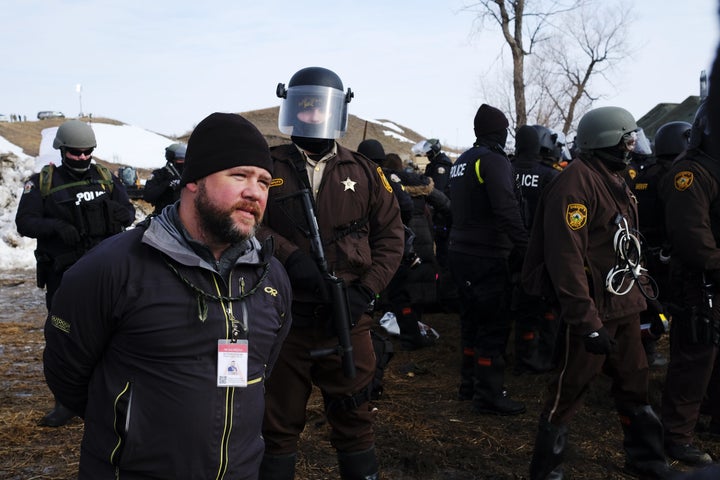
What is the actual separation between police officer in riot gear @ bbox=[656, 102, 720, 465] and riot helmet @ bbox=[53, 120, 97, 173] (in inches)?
170

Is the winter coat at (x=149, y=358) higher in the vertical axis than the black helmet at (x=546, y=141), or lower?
lower

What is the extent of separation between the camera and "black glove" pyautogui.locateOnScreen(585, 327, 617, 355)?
393 cm

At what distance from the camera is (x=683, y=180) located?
4.58 metres

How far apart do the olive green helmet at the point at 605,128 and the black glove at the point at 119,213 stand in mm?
3600

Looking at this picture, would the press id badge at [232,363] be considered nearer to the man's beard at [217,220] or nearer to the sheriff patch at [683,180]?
the man's beard at [217,220]

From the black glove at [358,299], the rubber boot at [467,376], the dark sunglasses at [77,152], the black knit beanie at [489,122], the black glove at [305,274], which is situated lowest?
the rubber boot at [467,376]

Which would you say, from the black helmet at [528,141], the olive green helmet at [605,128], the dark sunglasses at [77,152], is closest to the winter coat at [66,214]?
the dark sunglasses at [77,152]

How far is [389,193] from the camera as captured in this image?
13.3 ft

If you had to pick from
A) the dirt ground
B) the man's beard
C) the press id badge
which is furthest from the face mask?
the press id badge

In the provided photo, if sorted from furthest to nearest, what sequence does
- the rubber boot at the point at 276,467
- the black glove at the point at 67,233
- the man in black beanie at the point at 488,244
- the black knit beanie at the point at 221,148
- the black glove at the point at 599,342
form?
the man in black beanie at the point at 488,244 < the black glove at the point at 67,233 < the black glove at the point at 599,342 < the rubber boot at the point at 276,467 < the black knit beanie at the point at 221,148

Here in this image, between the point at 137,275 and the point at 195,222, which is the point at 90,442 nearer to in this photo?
the point at 137,275

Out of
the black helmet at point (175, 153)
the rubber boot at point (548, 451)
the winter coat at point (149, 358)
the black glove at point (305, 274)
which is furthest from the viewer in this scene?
the black helmet at point (175, 153)

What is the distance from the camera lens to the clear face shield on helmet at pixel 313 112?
155 inches

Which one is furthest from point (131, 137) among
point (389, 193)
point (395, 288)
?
point (389, 193)
